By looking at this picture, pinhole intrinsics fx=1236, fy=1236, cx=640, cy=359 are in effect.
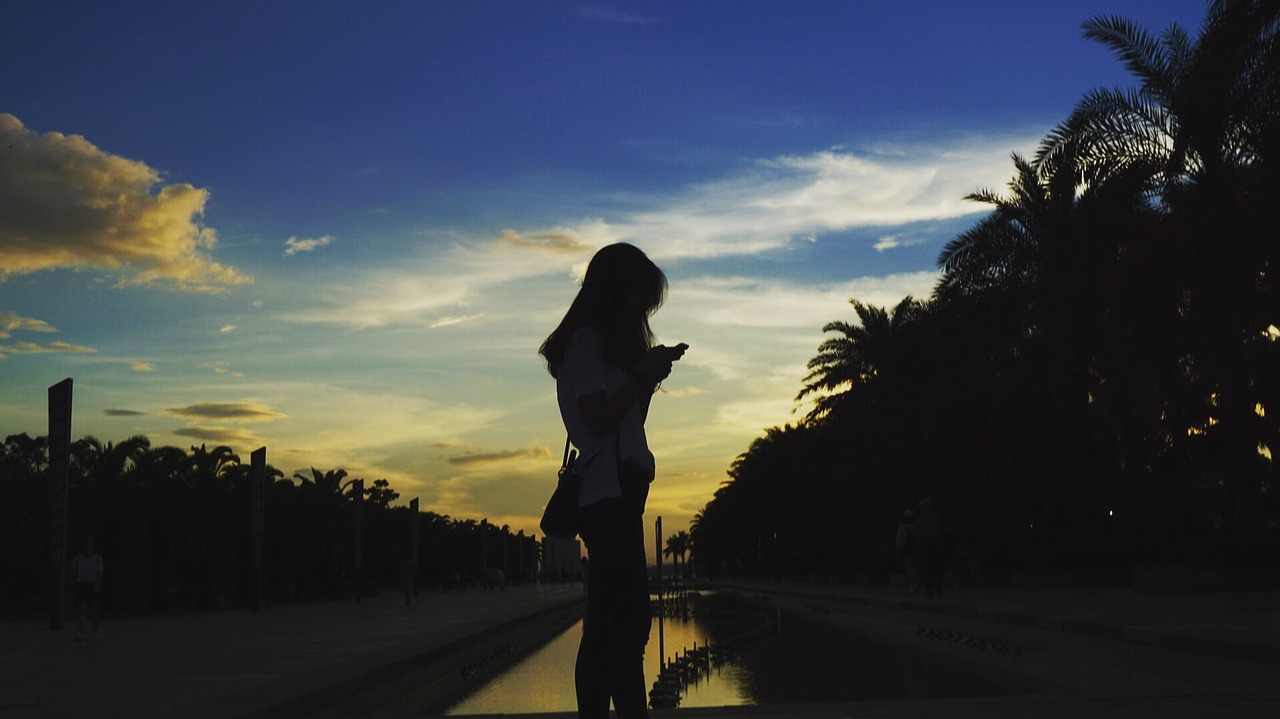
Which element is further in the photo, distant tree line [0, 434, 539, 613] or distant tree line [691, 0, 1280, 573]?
distant tree line [0, 434, 539, 613]

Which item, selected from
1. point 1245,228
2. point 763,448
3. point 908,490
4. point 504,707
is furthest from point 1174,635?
point 763,448

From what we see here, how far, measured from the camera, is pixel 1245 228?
1775 centimetres

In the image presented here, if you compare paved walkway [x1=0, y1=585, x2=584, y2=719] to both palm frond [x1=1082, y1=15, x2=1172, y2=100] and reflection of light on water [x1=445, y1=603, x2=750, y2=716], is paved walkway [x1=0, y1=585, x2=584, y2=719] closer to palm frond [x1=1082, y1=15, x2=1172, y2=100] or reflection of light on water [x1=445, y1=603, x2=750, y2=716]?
reflection of light on water [x1=445, y1=603, x2=750, y2=716]

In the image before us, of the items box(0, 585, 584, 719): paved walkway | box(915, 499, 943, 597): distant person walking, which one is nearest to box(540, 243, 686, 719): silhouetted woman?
box(0, 585, 584, 719): paved walkway

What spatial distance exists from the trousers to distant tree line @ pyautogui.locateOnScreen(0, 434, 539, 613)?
29394 mm

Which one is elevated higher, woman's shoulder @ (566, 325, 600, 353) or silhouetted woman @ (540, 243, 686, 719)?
woman's shoulder @ (566, 325, 600, 353)

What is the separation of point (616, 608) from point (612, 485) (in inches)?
14.7

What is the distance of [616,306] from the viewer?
12.9 feet

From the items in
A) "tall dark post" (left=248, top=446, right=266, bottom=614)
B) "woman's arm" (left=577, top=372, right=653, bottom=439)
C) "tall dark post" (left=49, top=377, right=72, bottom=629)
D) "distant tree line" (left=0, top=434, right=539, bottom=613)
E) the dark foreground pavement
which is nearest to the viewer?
"woman's arm" (left=577, top=372, right=653, bottom=439)

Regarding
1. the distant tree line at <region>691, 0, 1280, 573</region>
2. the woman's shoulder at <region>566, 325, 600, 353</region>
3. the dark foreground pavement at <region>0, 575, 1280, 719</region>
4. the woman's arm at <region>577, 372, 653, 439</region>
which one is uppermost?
the distant tree line at <region>691, 0, 1280, 573</region>

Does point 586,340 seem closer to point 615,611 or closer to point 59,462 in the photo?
point 615,611

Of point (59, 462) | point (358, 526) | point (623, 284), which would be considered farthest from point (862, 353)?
point (623, 284)

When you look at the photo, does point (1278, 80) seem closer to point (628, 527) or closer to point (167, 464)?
point (628, 527)

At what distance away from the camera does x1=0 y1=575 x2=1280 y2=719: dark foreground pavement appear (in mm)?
6805
